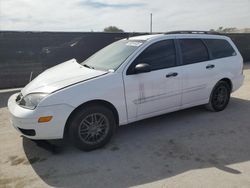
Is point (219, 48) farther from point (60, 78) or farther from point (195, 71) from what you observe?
point (60, 78)

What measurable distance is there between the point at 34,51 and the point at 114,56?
16.5ft

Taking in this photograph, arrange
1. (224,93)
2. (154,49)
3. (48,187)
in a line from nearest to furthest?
(48,187) → (154,49) → (224,93)

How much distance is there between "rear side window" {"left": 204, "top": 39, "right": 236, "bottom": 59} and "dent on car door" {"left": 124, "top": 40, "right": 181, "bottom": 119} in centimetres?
112

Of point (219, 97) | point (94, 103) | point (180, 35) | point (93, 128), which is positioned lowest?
point (219, 97)

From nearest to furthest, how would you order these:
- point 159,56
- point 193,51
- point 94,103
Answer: point 94,103 < point 159,56 < point 193,51

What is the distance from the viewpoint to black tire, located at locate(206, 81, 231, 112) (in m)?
5.66

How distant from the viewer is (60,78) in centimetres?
413

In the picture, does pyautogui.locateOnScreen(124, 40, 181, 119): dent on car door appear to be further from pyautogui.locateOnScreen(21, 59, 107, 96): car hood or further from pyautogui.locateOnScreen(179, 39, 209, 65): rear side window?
pyautogui.locateOnScreen(21, 59, 107, 96): car hood

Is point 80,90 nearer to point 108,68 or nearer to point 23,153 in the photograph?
point 108,68

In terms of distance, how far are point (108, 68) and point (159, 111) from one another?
119 cm

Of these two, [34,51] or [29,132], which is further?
[34,51]

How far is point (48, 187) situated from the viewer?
318 cm

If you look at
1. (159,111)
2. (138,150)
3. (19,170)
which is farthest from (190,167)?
(19,170)

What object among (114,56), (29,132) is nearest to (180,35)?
(114,56)
